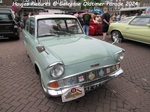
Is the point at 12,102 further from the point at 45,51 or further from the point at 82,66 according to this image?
the point at 82,66

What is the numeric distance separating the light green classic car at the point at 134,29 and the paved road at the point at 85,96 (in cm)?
247

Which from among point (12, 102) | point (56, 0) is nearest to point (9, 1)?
point (56, 0)

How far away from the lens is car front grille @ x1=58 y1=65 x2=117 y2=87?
2.26 metres

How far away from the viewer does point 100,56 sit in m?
2.58

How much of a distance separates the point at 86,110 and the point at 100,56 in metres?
1.07

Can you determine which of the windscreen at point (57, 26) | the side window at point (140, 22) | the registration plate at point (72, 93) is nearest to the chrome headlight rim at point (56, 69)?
the registration plate at point (72, 93)

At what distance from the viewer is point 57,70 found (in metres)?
2.19

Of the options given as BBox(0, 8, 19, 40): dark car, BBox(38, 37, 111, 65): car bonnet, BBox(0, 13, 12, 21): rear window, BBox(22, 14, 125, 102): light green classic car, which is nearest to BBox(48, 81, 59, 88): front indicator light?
BBox(22, 14, 125, 102): light green classic car

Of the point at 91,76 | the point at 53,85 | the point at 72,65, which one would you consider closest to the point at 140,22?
the point at 91,76

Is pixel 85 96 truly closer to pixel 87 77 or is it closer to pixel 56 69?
pixel 87 77

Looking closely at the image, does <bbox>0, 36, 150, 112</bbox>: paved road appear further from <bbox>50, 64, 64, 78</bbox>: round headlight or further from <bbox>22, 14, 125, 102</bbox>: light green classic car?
<bbox>50, 64, 64, 78</bbox>: round headlight

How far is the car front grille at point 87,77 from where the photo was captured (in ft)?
7.42

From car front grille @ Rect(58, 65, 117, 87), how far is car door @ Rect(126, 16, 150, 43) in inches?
178

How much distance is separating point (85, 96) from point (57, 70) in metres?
1.15
